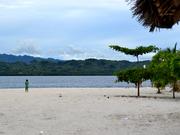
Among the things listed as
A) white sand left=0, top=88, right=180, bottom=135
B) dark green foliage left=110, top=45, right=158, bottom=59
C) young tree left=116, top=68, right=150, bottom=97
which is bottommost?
white sand left=0, top=88, right=180, bottom=135

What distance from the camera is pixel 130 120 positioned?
18.2 meters

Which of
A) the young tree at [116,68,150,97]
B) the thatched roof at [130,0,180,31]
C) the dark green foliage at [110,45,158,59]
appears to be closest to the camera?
the thatched roof at [130,0,180,31]

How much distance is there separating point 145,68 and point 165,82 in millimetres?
2310

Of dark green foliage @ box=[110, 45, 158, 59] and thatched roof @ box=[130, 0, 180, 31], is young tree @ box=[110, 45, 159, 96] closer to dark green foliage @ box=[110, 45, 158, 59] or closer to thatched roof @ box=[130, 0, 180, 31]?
dark green foliage @ box=[110, 45, 158, 59]

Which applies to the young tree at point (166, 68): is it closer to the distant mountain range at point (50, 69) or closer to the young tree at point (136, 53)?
the young tree at point (136, 53)

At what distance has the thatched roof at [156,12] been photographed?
9594 mm

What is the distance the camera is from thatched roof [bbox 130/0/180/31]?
9594 millimetres

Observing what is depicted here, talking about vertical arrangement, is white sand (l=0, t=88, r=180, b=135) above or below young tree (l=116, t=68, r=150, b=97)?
below

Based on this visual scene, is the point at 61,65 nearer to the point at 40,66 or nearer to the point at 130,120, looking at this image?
the point at 40,66

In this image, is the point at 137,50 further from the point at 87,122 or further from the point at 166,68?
the point at 87,122

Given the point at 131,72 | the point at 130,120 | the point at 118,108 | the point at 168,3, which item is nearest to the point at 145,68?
the point at 131,72

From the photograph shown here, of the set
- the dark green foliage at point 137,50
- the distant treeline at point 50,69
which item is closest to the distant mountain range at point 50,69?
the distant treeline at point 50,69

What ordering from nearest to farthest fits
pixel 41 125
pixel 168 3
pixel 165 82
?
1. pixel 168 3
2. pixel 41 125
3. pixel 165 82

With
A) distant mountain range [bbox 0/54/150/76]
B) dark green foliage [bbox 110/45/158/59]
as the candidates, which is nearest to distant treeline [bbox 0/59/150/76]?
distant mountain range [bbox 0/54/150/76]
